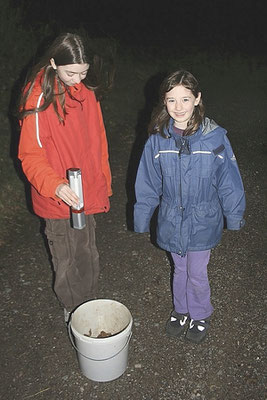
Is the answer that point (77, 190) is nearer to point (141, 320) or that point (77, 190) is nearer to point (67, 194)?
point (67, 194)

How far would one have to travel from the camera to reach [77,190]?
2.73m

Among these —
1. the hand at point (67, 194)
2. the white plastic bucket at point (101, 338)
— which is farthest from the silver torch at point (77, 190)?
the white plastic bucket at point (101, 338)

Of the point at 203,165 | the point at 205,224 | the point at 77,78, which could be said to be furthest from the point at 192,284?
the point at 77,78

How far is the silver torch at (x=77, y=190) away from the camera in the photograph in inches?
106

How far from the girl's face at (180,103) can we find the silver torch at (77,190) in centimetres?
73

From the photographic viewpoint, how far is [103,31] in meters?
11.1

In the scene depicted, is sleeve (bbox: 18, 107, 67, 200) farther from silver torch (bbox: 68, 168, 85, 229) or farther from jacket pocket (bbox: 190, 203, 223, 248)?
jacket pocket (bbox: 190, 203, 223, 248)

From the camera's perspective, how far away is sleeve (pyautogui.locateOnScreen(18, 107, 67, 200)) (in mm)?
2801

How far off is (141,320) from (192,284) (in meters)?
0.73

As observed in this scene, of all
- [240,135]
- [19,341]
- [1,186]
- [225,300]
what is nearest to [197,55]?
[240,135]

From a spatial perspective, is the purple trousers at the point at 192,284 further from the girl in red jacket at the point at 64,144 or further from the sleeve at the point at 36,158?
the sleeve at the point at 36,158

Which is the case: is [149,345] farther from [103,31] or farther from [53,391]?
[103,31]

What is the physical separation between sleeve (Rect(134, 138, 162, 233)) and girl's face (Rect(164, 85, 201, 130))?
33cm

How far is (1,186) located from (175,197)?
3.47 metres
